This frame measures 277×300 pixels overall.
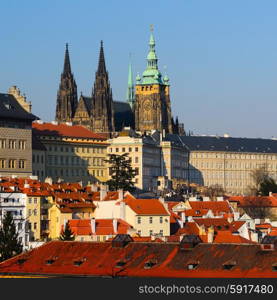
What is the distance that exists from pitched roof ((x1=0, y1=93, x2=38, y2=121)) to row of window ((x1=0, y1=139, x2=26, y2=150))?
271 centimetres

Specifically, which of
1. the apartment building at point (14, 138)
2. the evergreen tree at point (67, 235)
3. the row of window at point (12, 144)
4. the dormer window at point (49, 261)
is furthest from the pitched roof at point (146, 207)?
the dormer window at point (49, 261)

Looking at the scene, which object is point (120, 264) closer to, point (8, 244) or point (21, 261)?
point (21, 261)

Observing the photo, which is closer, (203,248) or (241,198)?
(203,248)

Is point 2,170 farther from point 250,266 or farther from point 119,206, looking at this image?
point 250,266

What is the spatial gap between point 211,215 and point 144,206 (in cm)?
1241

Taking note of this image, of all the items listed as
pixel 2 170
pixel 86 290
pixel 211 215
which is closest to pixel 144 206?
pixel 211 215

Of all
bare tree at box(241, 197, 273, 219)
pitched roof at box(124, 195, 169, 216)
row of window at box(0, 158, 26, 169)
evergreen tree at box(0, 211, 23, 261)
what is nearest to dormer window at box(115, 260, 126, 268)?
evergreen tree at box(0, 211, 23, 261)

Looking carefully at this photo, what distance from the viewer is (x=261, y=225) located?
137 metres

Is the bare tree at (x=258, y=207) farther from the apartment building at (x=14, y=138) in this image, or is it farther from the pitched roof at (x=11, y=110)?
the pitched roof at (x=11, y=110)

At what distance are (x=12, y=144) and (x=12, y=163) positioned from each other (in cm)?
254

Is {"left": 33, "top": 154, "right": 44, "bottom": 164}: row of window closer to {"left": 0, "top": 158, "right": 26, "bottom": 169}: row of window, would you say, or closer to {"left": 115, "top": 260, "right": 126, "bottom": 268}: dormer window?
{"left": 0, "top": 158, "right": 26, "bottom": 169}: row of window

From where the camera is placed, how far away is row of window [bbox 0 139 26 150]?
573 ft

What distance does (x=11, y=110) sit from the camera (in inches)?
6944

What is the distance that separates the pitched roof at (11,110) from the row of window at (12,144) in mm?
2712
